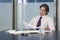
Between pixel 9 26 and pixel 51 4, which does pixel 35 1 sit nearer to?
pixel 51 4

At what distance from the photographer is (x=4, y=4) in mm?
3920

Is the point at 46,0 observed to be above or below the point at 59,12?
above

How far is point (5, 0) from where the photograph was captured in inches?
154

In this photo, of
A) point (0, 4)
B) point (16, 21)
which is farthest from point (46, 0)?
point (0, 4)

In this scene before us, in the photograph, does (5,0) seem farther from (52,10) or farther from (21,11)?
(52,10)

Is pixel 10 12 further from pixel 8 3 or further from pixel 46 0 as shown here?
pixel 46 0

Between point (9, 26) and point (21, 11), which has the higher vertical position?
point (21, 11)

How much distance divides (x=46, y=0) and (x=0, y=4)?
3.94 ft

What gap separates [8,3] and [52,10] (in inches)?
45.4

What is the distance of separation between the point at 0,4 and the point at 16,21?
0.61m

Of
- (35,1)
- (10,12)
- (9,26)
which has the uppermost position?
(35,1)

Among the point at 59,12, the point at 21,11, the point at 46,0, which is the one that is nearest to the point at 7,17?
the point at 21,11

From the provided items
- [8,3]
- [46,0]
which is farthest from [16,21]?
[46,0]

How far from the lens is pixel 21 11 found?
3.90m
